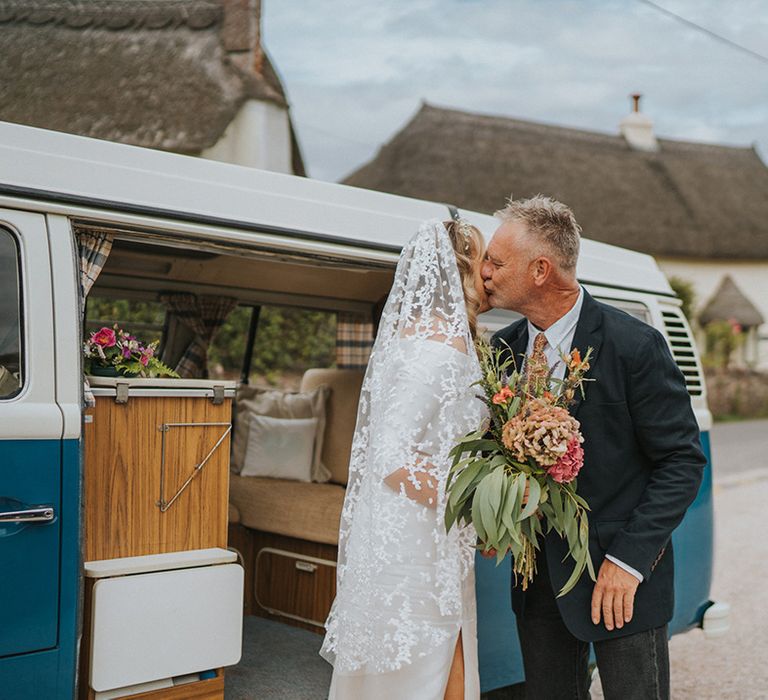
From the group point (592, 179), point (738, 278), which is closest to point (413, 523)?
point (592, 179)

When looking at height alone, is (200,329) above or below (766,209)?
below

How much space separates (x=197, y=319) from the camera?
5574mm

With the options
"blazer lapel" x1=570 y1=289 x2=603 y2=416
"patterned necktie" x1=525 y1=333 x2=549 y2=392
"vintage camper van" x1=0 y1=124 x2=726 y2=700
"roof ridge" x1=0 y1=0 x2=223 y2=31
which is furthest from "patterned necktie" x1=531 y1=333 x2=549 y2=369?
"roof ridge" x1=0 y1=0 x2=223 y2=31

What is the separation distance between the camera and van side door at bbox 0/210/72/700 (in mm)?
2617

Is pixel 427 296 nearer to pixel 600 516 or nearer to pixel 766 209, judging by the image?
pixel 600 516

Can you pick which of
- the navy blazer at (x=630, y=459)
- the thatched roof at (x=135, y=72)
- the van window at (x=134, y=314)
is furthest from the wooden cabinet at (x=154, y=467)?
the thatched roof at (x=135, y=72)

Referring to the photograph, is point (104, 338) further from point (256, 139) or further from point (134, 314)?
point (256, 139)

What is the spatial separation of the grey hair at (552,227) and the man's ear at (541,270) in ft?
0.12

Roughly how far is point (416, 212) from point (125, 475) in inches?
65.2

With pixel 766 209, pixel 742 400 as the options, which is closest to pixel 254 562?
pixel 742 400

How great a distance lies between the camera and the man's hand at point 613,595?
106 inches

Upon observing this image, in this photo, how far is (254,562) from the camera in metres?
5.17

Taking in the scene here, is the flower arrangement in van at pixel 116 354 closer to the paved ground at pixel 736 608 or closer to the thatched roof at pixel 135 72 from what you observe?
the paved ground at pixel 736 608

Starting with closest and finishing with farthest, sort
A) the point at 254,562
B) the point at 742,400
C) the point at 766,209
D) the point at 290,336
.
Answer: the point at 254,562 < the point at 290,336 < the point at 742,400 < the point at 766,209
